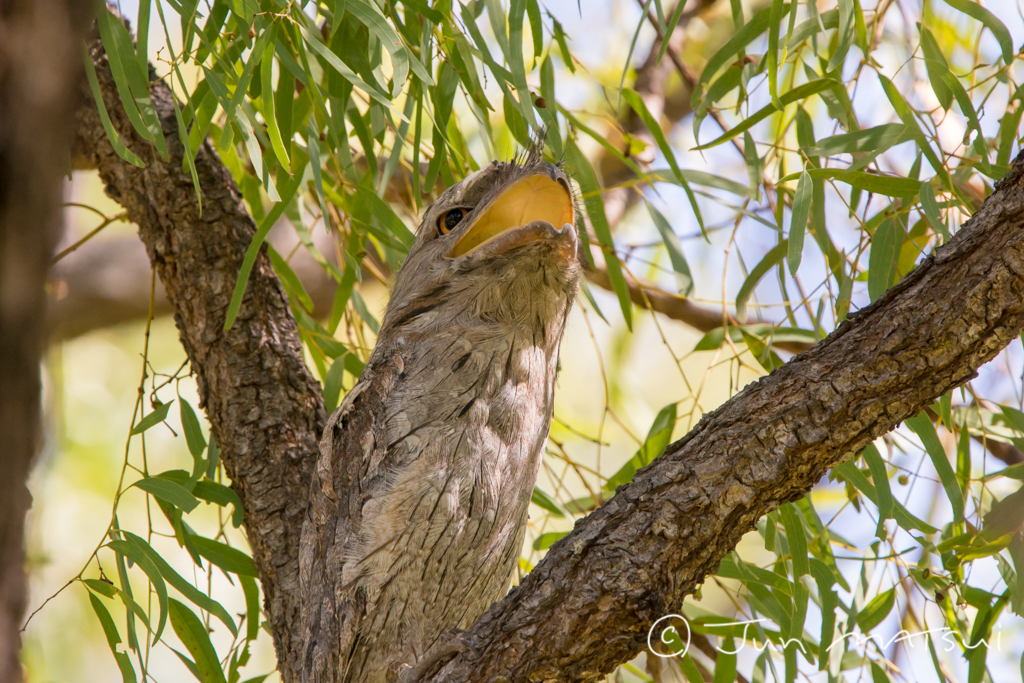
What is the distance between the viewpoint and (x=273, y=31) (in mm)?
1789

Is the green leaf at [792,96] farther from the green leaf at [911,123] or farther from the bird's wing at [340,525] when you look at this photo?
the bird's wing at [340,525]

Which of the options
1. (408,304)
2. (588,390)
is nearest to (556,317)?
(408,304)

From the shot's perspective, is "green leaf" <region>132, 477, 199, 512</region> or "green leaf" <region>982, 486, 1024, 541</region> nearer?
"green leaf" <region>982, 486, 1024, 541</region>

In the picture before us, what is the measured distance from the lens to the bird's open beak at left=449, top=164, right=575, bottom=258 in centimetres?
195

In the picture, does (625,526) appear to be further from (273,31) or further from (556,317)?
(273,31)

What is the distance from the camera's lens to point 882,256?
6.19ft

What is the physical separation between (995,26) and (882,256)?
0.50m

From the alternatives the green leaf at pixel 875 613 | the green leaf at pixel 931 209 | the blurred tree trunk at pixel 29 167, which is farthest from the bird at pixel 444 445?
the blurred tree trunk at pixel 29 167

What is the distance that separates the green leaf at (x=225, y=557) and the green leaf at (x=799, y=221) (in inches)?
58.8

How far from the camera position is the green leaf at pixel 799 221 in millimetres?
1821

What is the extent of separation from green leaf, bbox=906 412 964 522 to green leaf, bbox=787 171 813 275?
1.42 feet

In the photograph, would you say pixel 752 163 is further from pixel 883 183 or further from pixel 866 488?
pixel 866 488

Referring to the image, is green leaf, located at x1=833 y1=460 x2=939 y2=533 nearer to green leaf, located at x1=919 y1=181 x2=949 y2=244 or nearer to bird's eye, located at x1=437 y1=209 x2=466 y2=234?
green leaf, located at x1=919 y1=181 x2=949 y2=244

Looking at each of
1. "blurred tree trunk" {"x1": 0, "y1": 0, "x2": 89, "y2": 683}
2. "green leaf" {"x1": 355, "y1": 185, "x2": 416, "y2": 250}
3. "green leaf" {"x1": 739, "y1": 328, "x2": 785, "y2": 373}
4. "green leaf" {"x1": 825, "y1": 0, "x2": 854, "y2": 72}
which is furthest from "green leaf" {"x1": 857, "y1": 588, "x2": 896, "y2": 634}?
"blurred tree trunk" {"x1": 0, "y1": 0, "x2": 89, "y2": 683}
